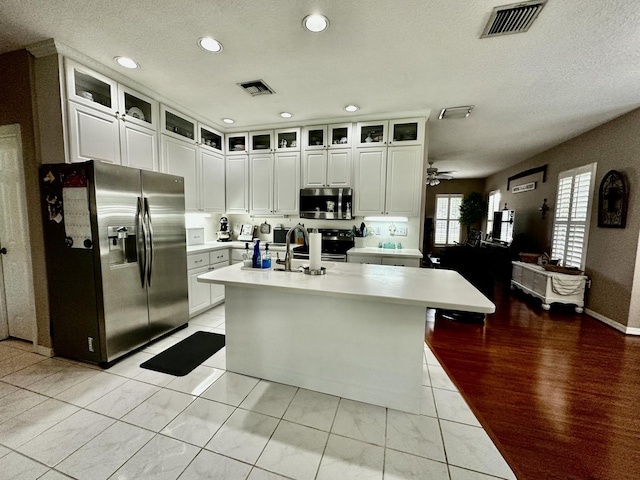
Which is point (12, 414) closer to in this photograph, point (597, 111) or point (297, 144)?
point (297, 144)

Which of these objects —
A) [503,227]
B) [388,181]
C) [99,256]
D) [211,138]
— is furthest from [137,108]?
[503,227]

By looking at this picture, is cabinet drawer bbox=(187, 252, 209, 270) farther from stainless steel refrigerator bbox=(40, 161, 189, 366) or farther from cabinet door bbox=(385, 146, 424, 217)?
cabinet door bbox=(385, 146, 424, 217)

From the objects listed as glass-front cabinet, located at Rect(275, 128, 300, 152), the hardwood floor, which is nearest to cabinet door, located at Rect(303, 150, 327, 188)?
glass-front cabinet, located at Rect(275, 128, 300, 152)

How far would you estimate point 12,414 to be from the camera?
69.9 inches

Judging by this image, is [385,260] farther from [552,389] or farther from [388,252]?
[552,389]

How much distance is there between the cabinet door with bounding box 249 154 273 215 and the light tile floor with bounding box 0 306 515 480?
8.90 feet

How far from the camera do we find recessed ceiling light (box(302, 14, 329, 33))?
6.09 feet

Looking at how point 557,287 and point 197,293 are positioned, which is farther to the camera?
point 557,287

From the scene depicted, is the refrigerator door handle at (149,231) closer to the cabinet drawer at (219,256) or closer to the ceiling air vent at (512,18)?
the cabinet drawer at (219,256)

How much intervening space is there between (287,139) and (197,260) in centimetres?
234

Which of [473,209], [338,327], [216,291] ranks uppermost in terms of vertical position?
[473,209]

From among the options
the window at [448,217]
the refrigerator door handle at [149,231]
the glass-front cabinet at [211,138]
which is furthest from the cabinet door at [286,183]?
the window at [448,217]

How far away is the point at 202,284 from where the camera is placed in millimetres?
3602

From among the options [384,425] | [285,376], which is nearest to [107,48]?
[285,376]
